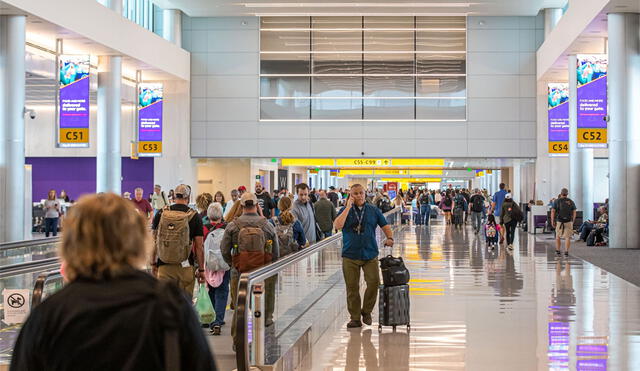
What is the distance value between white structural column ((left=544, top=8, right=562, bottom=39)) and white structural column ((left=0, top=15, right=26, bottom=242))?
23975 millimetres

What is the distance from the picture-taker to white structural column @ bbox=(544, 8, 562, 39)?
125 feet

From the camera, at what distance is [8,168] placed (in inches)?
814

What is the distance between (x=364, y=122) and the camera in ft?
131

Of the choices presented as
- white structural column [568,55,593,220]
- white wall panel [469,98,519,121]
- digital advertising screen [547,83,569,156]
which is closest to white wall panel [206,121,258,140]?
white wall panel [469,98,519,121]

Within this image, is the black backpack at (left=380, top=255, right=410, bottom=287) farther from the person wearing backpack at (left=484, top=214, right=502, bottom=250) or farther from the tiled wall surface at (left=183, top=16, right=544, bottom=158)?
the tiled wall surface at (left=183, top=16, right=544, bottom=158)

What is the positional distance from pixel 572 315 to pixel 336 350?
12.9 ft

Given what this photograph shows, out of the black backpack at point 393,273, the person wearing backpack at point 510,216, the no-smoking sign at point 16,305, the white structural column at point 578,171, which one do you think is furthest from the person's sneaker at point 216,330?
the white structural column at point 578,171

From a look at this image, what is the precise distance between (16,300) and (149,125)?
27.1 m

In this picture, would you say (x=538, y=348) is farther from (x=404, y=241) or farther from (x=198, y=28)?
(x=198, y=28)

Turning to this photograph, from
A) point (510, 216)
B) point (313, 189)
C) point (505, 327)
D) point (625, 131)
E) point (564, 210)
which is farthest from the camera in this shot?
point (313, 189)

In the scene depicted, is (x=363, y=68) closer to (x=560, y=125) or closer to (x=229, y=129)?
(x=229, y=129)

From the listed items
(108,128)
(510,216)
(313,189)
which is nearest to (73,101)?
(108,128)

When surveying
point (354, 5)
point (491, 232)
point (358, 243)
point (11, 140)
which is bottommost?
point (491, 232)

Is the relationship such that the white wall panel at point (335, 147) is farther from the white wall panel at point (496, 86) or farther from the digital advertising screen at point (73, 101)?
the digital advertising screen at point (73, 101)
